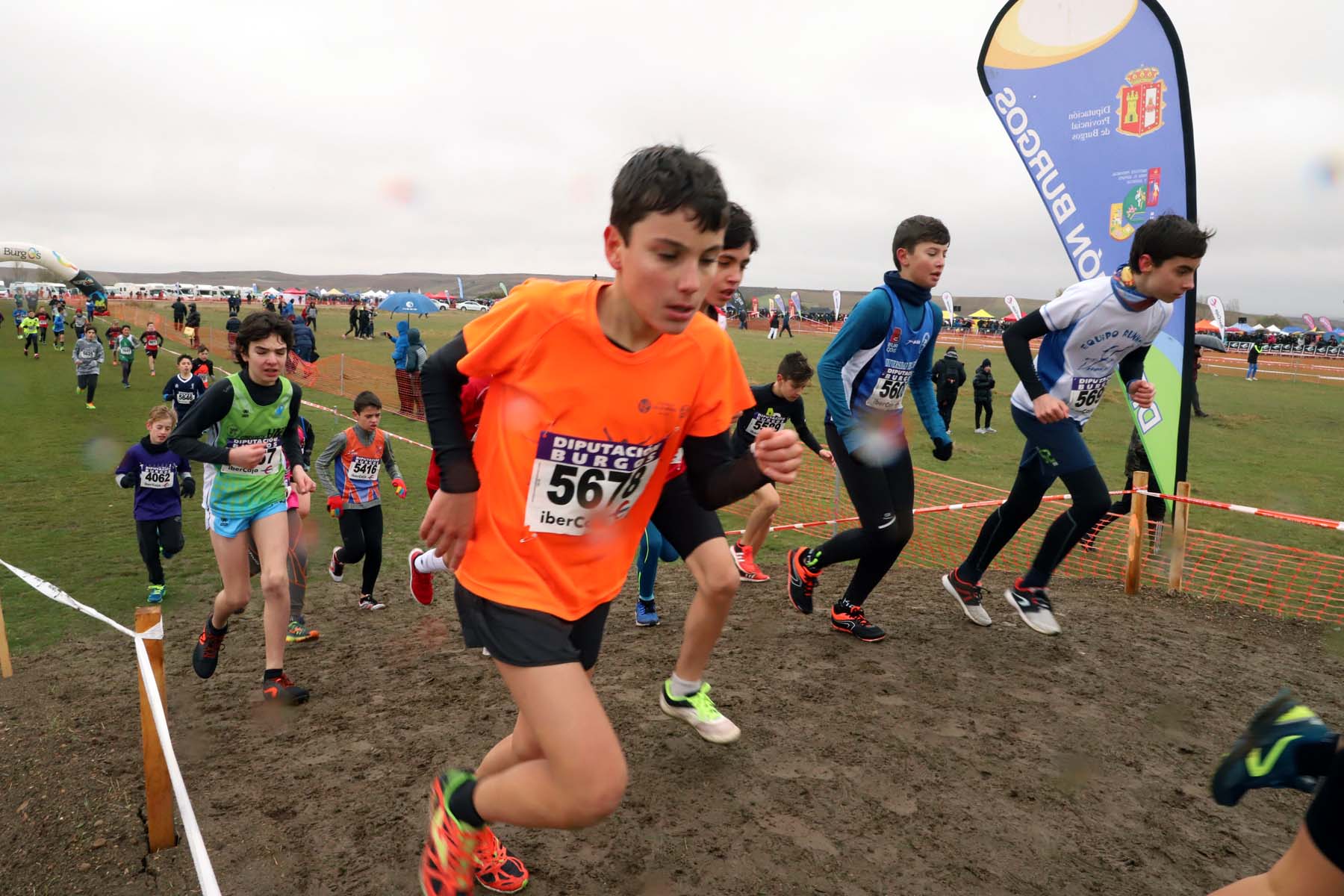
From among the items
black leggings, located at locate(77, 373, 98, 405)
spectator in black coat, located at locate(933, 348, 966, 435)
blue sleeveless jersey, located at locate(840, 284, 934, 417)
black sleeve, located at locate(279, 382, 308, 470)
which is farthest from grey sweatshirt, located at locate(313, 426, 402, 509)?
black leggings, located at locate(77, 373, 98, 405)

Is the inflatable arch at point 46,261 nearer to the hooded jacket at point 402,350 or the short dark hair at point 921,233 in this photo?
the hooded jacket at point 402,350

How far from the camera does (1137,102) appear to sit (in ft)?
24.3

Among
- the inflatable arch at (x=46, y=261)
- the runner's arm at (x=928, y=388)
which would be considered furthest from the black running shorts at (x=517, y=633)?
the inflatable arch at (x=46, y=261)

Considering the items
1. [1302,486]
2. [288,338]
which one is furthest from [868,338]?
[1302,486]

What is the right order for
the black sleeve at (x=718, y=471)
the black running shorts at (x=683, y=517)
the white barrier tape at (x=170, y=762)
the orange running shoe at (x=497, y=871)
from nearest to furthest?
the white barrier tape at (x=170, y=762)
the black sleeve at (x=718, y=471)
the orange running shoe at (x=497, y=871)
the black running shorts at (x=683, y=517)

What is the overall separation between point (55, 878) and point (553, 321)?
276cm

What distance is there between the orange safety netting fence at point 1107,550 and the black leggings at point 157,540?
501cm

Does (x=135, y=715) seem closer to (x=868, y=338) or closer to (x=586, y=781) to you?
(x=586, y=781)

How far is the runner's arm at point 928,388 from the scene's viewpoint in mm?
5012

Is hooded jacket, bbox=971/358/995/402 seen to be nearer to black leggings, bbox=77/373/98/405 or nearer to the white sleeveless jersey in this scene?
the white sleeveless jersey

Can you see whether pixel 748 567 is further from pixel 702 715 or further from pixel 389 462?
pixel 702 715

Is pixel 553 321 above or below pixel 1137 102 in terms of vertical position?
below

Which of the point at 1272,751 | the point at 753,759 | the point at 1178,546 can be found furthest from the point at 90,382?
the point at 1272,751

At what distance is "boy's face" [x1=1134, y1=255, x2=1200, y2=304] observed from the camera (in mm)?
4410
